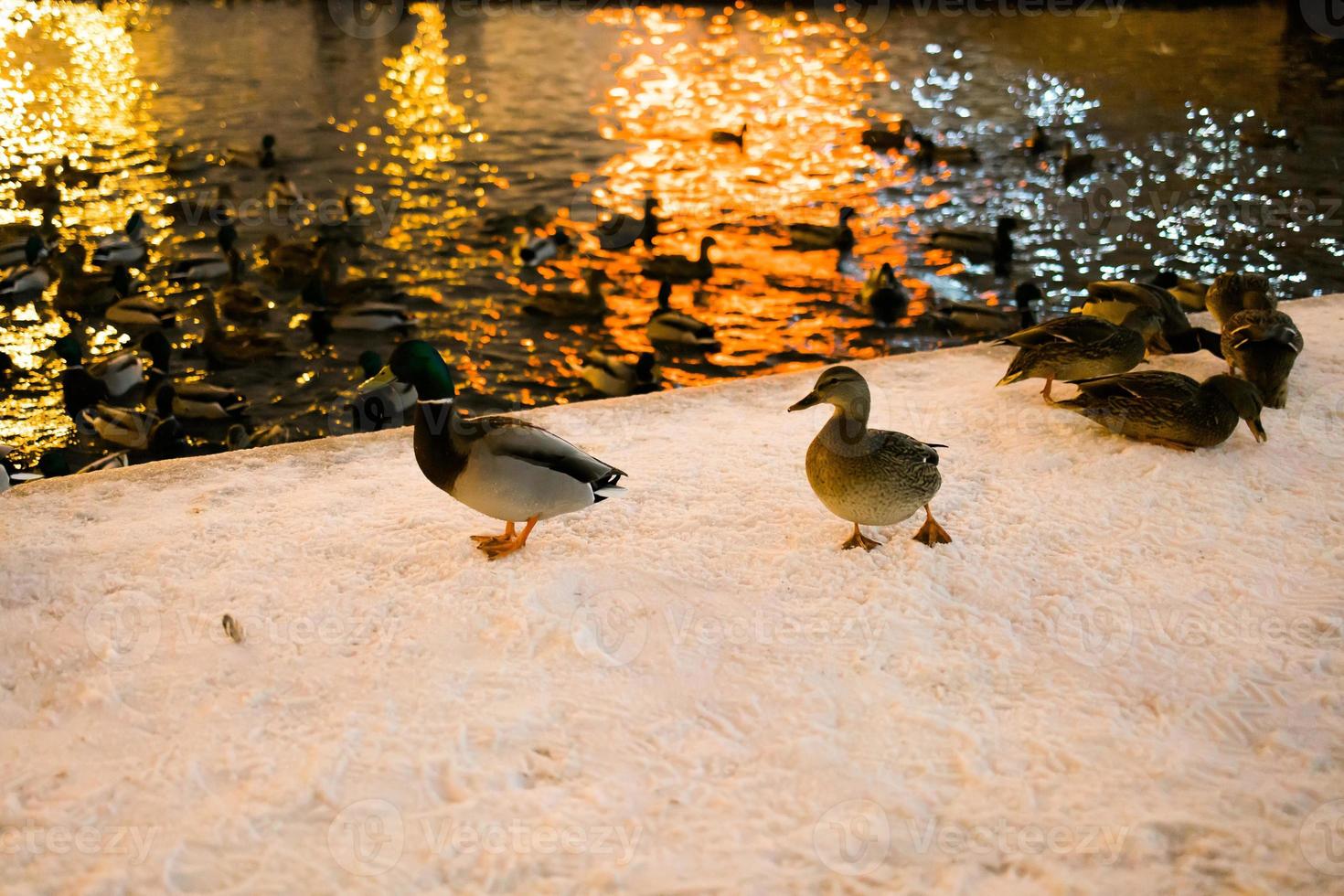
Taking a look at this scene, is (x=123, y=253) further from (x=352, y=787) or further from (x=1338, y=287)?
(x=1338, y=287)

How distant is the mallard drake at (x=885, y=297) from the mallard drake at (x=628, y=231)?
8.10 feet

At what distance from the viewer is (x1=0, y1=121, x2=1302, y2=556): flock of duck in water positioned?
13.2ft

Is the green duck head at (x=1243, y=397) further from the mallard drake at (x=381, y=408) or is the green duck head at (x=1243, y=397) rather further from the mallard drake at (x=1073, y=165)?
the mallard drake at (x=1073, y=165)

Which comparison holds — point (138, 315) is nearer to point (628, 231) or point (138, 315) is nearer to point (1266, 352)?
point (628, 231)

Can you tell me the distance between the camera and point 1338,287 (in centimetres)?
980

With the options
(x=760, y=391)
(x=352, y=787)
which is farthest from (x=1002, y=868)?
(x=760, y=391)

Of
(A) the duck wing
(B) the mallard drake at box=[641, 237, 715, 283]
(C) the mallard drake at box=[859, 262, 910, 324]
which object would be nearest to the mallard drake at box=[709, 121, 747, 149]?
(B) the mallard drake at box=[641, 237, 715, 283]

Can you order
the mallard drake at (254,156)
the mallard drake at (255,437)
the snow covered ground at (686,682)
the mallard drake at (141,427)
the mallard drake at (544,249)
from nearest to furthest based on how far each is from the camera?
the snow covered ground at (686,682), the mallard drake at (255,437), the mallard drake at (141,427), the mallard drake at (544,249), the mallard drake at (254,156)

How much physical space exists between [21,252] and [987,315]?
7934 millimetres

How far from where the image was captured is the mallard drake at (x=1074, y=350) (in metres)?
5.15

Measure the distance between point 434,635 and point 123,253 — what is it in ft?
26.7

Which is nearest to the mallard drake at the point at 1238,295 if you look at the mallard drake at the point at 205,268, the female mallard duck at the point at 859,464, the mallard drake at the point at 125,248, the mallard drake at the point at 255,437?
the female mallard duck at the point at 859,464

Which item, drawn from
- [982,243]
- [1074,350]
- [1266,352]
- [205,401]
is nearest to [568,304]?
[205,401]

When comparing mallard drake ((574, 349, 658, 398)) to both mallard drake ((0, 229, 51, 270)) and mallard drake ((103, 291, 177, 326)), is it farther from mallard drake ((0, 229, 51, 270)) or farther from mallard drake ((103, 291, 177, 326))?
mallard drake ((0, 229, 51, 270))
